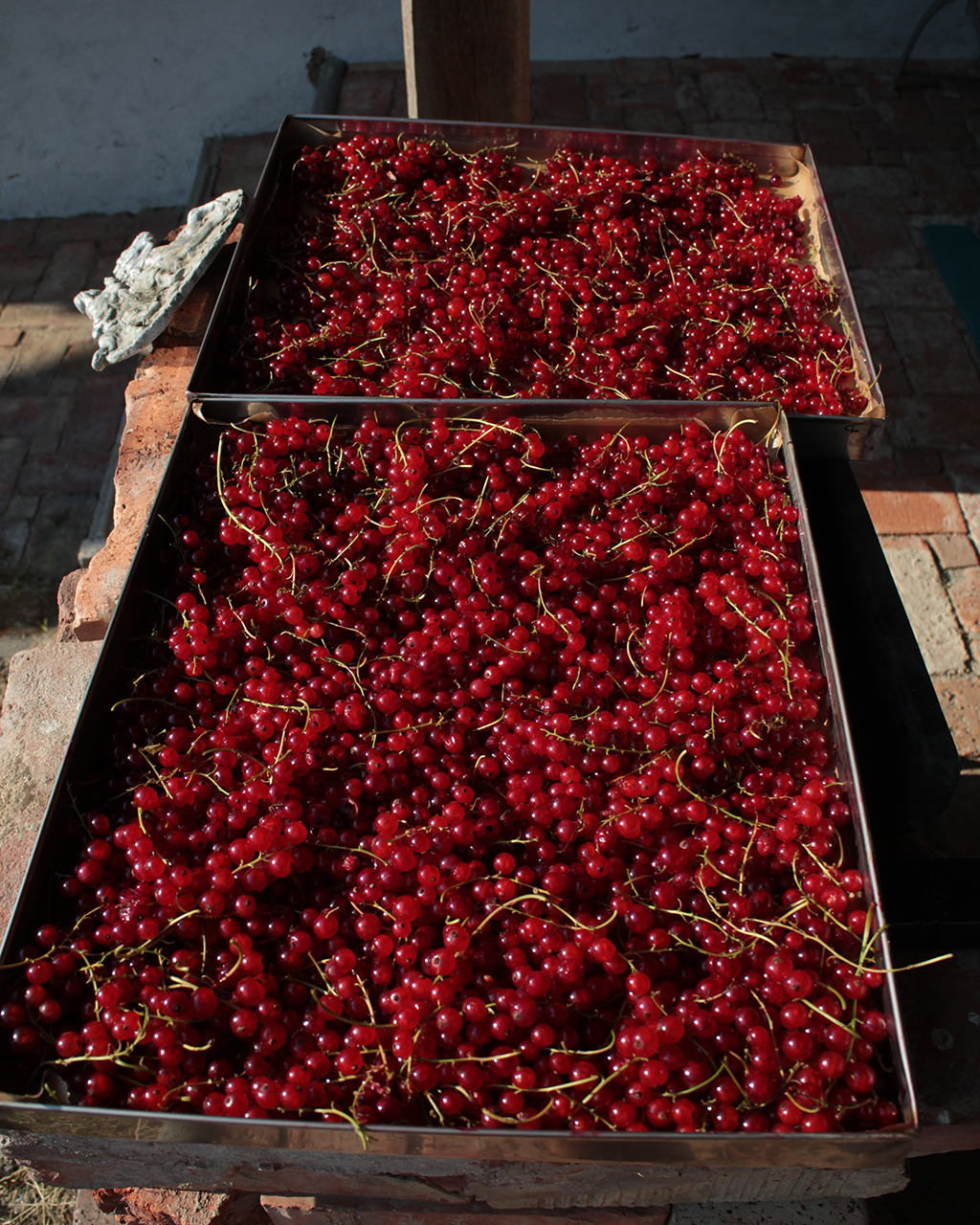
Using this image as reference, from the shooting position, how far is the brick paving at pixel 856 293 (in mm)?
2512

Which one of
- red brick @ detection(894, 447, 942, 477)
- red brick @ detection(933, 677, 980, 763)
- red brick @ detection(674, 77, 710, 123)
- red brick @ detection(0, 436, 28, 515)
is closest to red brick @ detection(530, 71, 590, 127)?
red brick @ detection(674, 77, 710, 123)

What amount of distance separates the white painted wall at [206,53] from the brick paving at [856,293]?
Answer: 10cm

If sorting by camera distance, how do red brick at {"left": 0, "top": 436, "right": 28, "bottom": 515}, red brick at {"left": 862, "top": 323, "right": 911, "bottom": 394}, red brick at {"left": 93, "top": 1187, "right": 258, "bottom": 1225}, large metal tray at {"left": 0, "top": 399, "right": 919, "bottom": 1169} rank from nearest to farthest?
large metal tray at {"left": 0, "top": 399, "right": 919, "bottom": 1169}
red brick at {"left": 93, "top": 1187, "right": 258, "bottom": 1225}
red brick at {"left": 862, "top": 323, "right": 911, "bottom": 394}
red brick at {"left": 0, "top": 436, "right": 28, "bottom": 515}

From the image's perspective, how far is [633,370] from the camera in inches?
61.7

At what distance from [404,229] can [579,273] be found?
409 mm

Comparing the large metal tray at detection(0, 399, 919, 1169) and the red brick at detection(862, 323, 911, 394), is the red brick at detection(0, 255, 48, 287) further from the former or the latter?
the red brick at detection(862, 323, 911, 394)

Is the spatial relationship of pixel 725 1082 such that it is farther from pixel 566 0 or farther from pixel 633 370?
pixel 566 0

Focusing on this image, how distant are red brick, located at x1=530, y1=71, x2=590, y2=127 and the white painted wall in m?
0.19

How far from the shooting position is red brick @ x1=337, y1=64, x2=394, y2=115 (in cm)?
369

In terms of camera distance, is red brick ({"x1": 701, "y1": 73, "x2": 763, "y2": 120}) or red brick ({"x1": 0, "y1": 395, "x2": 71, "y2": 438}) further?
red brick ({"x1": 701, "y1": 73, "x2": 763, "y2": 120})

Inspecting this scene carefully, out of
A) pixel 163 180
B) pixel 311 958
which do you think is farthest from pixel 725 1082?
pixel 163 180

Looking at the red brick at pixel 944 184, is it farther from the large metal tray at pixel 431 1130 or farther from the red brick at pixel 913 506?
the large metal tray at pixel 431 1130

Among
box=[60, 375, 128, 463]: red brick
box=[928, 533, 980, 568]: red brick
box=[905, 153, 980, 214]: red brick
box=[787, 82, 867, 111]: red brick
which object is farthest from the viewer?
box=[787, 82, 867, 111]: red brick

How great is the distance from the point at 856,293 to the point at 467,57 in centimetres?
172
